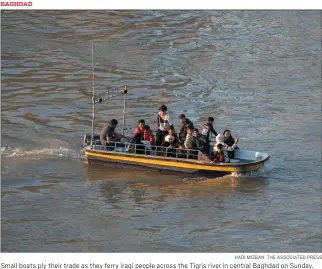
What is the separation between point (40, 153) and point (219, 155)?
5.26m

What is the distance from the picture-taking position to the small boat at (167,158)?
20234 millimetres

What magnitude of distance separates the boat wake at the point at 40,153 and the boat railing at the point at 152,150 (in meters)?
1.36

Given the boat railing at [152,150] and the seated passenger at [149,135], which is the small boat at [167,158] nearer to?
the boat railing at [152,150]

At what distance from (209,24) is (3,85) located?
42.9ft

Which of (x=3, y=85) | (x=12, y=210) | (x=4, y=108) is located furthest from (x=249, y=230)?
(x=3, y=85)

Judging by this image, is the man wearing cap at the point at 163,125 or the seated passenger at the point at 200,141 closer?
the seated passenger at the point at 200,141

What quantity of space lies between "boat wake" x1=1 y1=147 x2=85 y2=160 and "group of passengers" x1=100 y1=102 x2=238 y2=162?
5.59 feet

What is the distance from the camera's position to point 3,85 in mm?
28891

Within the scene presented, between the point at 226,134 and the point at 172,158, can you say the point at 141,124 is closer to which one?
the point at 172,158

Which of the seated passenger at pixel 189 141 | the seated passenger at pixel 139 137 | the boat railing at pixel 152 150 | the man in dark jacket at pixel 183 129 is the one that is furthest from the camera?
the seated passenger at pixel 139 137

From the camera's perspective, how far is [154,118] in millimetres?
25750

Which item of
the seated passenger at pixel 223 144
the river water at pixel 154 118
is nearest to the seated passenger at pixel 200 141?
the seated passenger at pixel 223 144

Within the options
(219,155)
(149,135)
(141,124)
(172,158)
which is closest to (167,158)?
(172,158)
